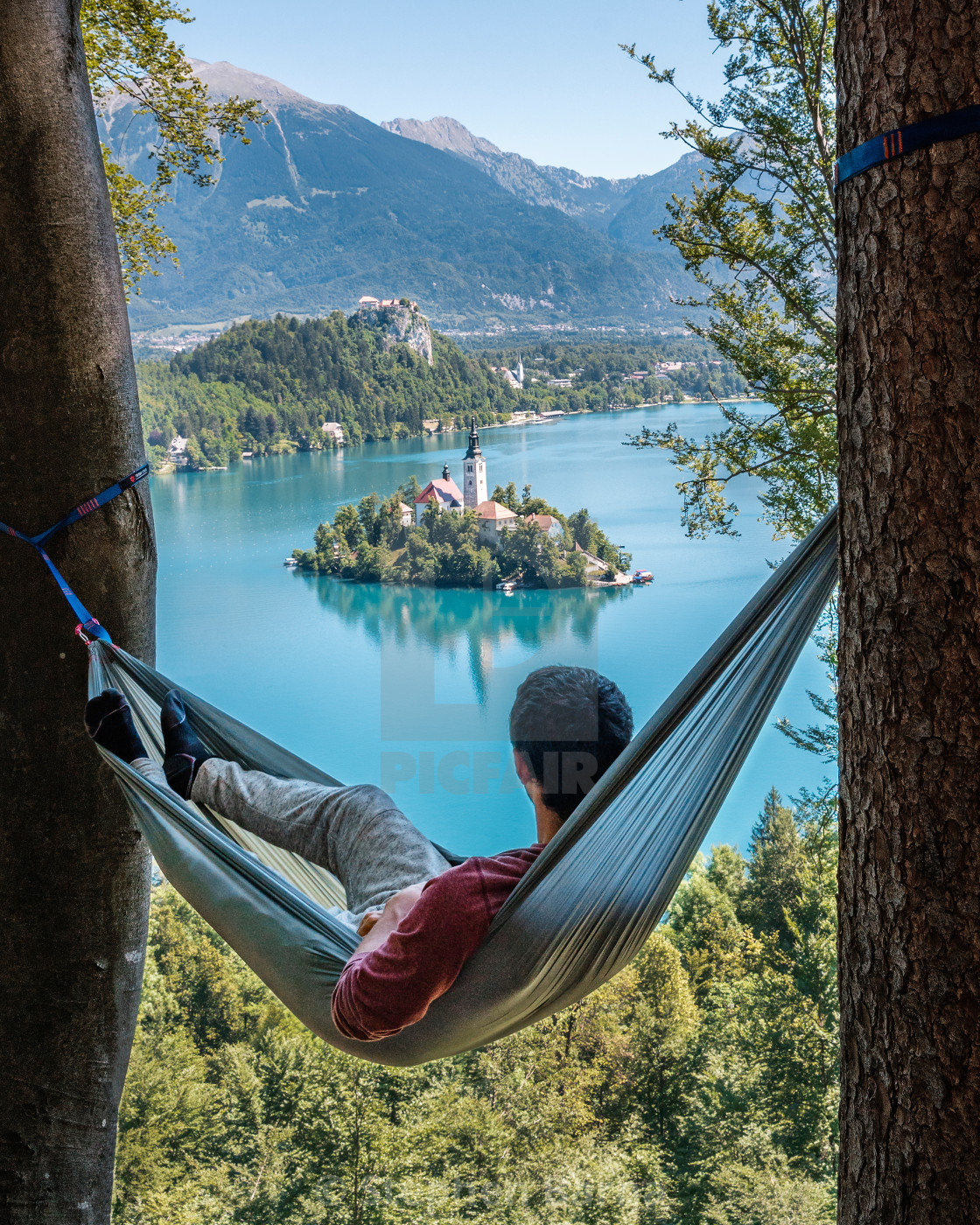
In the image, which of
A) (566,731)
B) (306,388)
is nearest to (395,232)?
(306,388)

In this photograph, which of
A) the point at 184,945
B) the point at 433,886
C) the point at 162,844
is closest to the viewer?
the point at 433,886

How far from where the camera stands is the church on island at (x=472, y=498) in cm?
3491

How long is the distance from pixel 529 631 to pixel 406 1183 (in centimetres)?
2186

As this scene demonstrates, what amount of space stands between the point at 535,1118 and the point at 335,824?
15.5m

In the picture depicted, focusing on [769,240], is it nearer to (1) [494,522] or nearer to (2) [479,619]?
(2) [479,619]

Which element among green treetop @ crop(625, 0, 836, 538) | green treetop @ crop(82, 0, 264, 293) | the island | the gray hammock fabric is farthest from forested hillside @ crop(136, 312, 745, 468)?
the gray hammock fabric

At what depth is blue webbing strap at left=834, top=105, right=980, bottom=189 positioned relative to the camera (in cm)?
90

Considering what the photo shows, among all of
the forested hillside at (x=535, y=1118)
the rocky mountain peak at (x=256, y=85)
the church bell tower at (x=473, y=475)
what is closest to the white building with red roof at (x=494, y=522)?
the church bell tower at (x=473, y=475)

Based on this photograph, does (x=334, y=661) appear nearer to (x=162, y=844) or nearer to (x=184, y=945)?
(x=184, y=945)

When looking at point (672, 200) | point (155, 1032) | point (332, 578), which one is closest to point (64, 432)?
point (672, 200)

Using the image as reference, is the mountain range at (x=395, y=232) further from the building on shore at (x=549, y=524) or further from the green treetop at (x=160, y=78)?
the green treetop at (x=160, y=78)

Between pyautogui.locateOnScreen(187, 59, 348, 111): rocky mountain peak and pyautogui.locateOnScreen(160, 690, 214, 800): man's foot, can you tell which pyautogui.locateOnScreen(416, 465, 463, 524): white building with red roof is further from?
pyautogui.locateOnScreen(187, 59, 348, 111): rocky mountain peak

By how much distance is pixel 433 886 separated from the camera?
3.52ft

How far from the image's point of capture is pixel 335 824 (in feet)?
5.00
